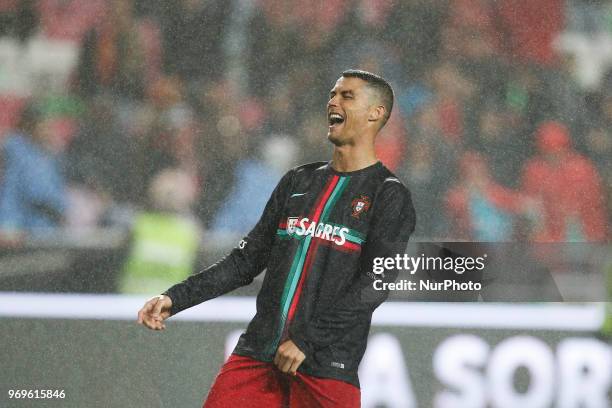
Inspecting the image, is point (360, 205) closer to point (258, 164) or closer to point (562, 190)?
point (258, 164)

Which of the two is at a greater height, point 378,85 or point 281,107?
point 281,107

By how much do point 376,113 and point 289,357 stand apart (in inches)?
35.8

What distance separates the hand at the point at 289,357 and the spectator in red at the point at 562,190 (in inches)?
72.3

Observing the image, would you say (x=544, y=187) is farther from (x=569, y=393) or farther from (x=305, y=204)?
(x=305, y=204)

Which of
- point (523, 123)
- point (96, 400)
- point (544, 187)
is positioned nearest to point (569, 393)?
point (544, 187)

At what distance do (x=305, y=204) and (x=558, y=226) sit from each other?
64.3 inches

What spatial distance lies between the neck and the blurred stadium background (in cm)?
116

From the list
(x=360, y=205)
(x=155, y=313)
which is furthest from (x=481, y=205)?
(x=155, y=313)

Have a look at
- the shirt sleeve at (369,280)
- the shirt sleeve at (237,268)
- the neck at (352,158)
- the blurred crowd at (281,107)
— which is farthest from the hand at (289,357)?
the blurred crowd at (281,107)

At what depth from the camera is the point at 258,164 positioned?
14.3ft

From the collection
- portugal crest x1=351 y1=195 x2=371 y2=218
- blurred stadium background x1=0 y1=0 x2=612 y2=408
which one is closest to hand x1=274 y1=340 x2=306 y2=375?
portugal crest x1=351 y1=195 x2=371 y2=218

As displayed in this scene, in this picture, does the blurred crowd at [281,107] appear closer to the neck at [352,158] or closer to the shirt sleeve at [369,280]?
the neck at [352,158]

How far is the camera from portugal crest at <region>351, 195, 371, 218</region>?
10.2 ft

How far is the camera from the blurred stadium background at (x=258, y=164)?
13.9 ft
